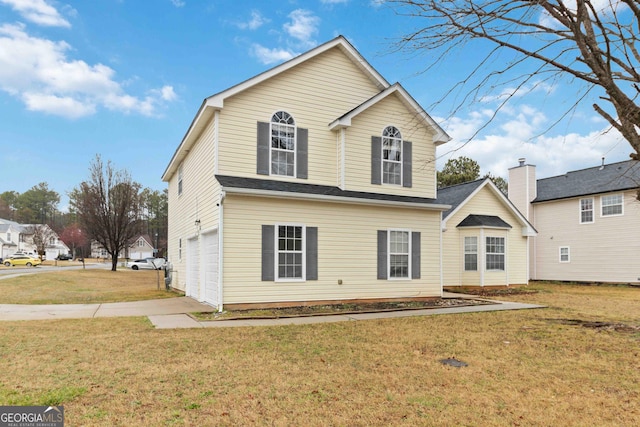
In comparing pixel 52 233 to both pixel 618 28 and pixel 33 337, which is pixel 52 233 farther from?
pixel 618 28

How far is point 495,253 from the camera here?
18688 mm

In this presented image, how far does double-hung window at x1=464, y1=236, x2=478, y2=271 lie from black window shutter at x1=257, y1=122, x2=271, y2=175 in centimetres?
1076

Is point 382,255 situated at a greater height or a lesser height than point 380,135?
lesser

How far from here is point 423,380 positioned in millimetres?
5211

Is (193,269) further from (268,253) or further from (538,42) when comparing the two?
(538,42)

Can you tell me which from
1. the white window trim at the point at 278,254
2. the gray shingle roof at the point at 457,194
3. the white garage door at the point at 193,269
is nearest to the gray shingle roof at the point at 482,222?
the gray shingle roof at the point at 457,194

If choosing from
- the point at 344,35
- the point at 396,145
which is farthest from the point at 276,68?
the point at 396,145

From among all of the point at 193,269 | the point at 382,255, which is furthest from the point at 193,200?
the point at 382,255

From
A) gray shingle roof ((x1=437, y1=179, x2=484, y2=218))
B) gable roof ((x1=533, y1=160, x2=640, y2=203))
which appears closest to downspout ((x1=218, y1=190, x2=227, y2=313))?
gray shingle roof ((x1=437, y1=179, x2=484, y2=218))

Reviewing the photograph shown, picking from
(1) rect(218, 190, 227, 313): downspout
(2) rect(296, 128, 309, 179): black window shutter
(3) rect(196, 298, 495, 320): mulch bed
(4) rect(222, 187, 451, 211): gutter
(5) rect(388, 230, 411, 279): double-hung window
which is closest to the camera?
(3) rect(196, 298, 495, 320): mulch bed

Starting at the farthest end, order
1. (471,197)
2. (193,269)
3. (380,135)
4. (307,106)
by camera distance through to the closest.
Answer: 1. (471,197)
2. (193,269)
3. (380,135)
4. (307,106)

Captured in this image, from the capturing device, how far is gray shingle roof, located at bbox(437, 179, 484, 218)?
1876cm

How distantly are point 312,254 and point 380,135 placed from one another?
4.79 meters

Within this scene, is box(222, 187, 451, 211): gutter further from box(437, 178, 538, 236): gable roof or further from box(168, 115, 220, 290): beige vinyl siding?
box(437, 178, 538, 236): gable roof
